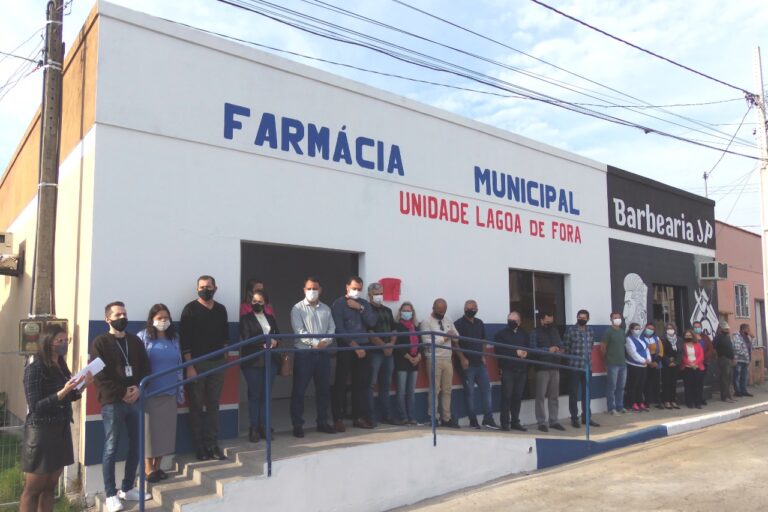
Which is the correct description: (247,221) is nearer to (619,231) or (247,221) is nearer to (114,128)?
(114,128)

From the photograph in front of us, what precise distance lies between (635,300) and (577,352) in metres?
3.45

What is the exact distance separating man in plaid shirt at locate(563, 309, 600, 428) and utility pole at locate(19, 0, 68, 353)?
23.8ft

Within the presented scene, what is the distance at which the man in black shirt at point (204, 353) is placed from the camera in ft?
20.5

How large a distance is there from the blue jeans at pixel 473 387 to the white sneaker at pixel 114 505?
187 inches

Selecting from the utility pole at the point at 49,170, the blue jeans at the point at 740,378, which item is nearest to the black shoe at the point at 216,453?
the utility pole at the point at 49,170

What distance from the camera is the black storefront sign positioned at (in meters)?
13.2

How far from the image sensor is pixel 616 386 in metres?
11.7

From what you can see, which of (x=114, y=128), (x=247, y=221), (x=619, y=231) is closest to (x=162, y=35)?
(x=114, y=128)

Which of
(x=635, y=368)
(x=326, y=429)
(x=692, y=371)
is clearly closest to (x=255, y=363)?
(x=326, y=429)

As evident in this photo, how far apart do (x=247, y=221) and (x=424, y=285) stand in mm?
2913

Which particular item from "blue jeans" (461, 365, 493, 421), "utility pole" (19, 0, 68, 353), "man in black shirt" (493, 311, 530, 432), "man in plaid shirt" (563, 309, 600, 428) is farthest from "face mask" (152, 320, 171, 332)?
"man in plaid shirt" (563, 309, 600, 428)

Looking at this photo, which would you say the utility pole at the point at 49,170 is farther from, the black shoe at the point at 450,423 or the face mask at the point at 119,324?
the black shoe at the point at 450,423

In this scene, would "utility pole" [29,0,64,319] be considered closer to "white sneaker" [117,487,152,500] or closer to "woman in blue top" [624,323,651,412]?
"white sneaker" [117,487,152,500]

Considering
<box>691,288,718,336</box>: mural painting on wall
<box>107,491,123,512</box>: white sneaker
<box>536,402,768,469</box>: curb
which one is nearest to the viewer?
<box>107,491,123,512</box>: white sneaker
